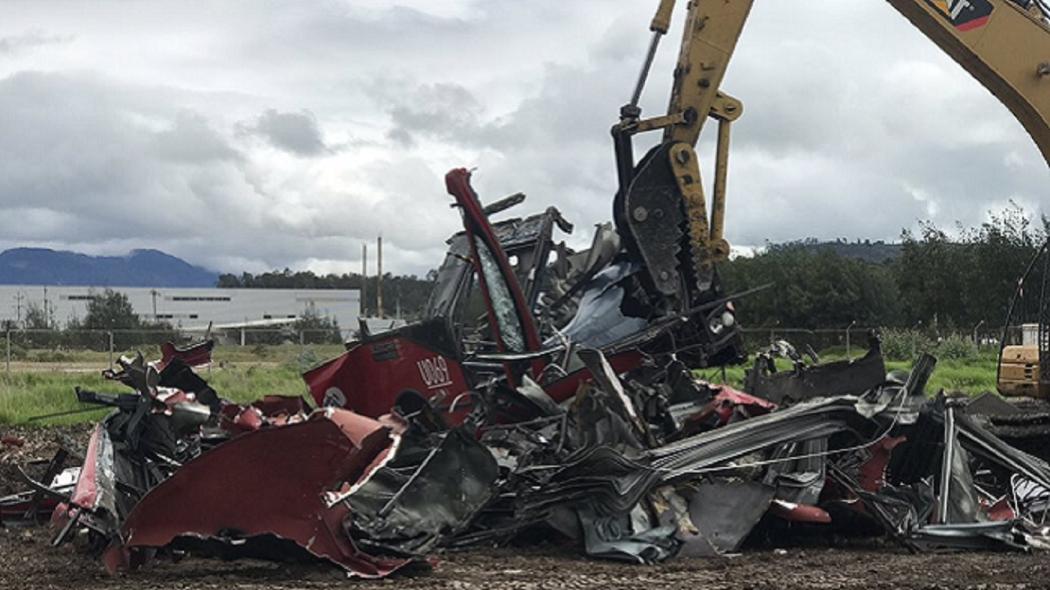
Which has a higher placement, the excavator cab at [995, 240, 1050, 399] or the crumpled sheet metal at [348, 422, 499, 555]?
the excavator cab at [995, 240, 1050, 399]

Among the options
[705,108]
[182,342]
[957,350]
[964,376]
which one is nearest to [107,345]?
[182,342]

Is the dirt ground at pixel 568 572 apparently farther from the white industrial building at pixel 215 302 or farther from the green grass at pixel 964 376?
the white industrial building at pixel 215 302

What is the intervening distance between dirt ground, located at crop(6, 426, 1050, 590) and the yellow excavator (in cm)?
358

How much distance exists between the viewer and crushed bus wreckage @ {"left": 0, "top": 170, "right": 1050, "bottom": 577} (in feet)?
18.8

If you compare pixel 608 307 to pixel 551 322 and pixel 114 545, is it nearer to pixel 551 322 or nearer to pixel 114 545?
pixel 551 322

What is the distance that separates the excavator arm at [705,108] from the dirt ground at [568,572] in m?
3.59

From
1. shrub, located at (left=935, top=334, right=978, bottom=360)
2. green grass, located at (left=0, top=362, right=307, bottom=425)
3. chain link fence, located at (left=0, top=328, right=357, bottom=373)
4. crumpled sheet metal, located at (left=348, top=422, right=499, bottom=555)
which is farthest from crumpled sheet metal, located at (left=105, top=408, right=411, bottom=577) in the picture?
shrub, located at (left=935, top=334, right=978, bottom=360)

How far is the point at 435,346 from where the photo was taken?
32.2ft

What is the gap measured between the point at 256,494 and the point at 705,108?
633 centimetres

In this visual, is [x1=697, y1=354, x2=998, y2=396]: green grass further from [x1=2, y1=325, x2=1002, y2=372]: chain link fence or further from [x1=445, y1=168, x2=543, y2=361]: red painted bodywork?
[x1=445, y1=168, x2=543, y2=361]: red painted bodywork

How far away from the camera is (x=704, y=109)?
10.8m

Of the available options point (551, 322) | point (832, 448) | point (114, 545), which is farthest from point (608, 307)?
point (114, 545)

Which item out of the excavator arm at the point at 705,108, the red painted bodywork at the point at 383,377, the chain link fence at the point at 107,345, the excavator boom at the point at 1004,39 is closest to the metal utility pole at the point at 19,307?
the chain link fence at the point at 107,345

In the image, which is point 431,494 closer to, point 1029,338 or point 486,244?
point 486,244
